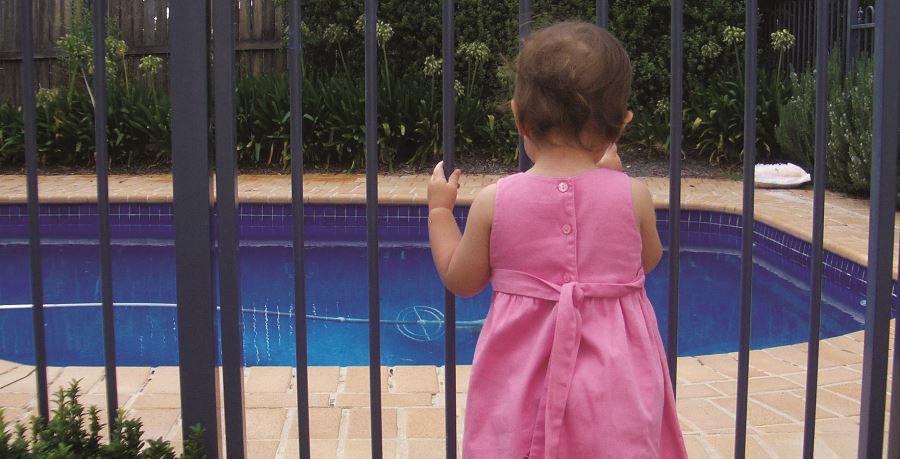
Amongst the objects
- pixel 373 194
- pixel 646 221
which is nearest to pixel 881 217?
pixel 646 221

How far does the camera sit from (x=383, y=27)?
915cm

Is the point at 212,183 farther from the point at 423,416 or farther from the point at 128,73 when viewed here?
the point at 128,73

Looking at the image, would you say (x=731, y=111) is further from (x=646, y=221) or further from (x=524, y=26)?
(x=646, y=221)

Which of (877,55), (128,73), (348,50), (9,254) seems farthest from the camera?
(128,73)

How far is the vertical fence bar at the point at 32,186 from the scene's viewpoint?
6.21 feet

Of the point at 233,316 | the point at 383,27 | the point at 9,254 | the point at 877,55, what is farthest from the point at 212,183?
the point at 383,27

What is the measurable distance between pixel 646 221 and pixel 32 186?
3.97 ft

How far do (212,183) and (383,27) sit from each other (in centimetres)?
751

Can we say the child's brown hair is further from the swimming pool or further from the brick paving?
the swimming pool

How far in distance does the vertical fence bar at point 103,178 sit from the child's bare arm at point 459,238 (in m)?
0.65

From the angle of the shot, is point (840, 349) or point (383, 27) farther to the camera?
point (383, 27)

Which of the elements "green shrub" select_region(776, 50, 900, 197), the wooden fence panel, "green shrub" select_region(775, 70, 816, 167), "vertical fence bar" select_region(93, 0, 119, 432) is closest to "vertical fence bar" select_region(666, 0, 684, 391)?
"vertical fence bar" select_region(93, 0, 119, 432)

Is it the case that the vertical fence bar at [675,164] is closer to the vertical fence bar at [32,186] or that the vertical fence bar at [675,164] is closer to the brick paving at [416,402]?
the brick paving at [416,402]

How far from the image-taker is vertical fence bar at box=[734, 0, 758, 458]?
1.75 metres
